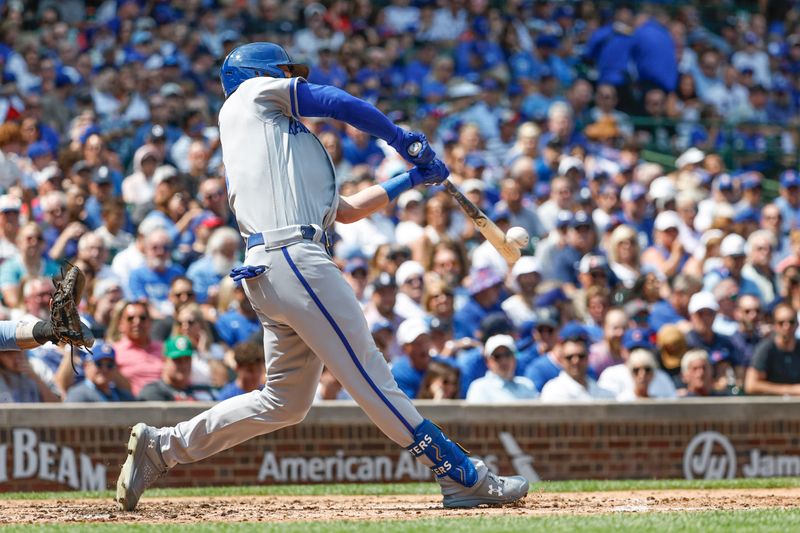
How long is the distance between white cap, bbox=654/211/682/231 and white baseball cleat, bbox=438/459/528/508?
744 cm

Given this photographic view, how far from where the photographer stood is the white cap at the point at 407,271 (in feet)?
38.0

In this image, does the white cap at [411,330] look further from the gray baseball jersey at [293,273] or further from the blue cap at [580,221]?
the gray baseball jersey at [293,273]

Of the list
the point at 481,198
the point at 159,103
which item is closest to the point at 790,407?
the point at 481,198

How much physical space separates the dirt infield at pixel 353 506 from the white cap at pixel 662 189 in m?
7.06

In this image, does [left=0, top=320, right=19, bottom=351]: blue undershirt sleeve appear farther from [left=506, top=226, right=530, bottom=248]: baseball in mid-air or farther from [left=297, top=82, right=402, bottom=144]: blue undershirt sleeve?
[left=506, top=226, right=530, bottom=248]: baseball in mid-air

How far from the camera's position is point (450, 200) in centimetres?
1349

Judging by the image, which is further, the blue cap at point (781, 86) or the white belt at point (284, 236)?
the blue cap at point (781, 86)

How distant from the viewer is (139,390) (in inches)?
389

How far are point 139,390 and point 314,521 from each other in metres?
4.05

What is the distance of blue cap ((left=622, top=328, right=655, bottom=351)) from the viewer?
1060cm

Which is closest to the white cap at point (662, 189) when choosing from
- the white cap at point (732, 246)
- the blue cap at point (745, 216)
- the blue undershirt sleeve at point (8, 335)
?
the blue cap at point (745, 216)

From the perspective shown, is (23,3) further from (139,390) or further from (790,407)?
(790,407)

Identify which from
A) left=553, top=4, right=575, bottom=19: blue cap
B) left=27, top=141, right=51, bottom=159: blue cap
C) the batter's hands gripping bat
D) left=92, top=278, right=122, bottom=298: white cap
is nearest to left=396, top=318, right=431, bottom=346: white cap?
left=92, top=278, right=122, bottom=298: white cap

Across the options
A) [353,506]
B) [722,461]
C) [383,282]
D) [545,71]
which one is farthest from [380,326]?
[545,71]
